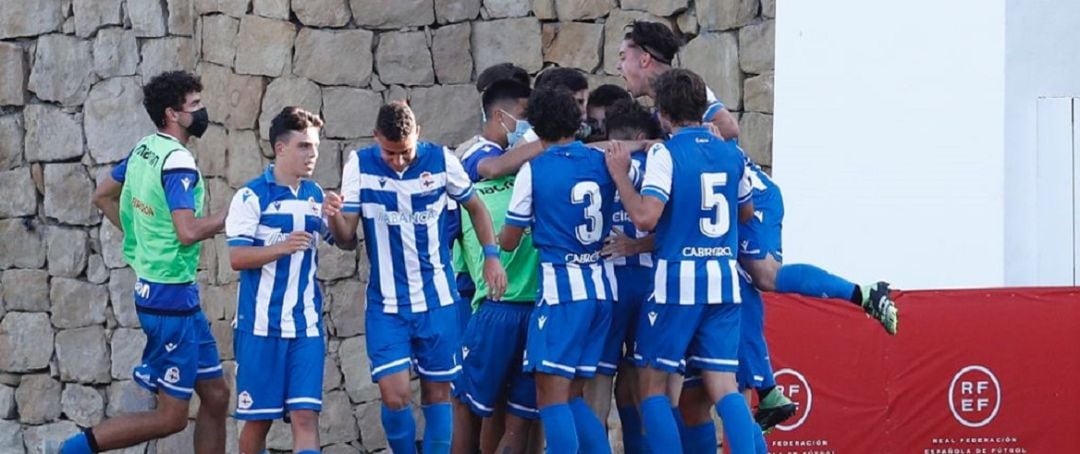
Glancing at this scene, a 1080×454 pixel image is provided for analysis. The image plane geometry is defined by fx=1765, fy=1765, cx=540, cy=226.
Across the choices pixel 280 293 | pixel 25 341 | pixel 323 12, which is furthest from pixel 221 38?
pixel 280 293

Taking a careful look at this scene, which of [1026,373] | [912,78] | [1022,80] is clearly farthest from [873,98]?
[1026,373]

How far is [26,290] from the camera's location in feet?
37.1

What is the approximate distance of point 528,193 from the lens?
291 inches

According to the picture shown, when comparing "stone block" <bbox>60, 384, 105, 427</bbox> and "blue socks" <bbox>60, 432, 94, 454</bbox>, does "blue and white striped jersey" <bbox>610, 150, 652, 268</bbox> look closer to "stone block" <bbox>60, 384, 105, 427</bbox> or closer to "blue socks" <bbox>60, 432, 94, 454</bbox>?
"blue socks" <bbox>60, 432, 94, 454</bbox>

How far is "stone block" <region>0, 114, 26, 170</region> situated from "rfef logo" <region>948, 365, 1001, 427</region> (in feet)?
20.2

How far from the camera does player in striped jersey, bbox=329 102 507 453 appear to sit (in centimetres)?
748

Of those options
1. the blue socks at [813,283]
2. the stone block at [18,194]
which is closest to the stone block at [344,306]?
the stone block at [18,194]

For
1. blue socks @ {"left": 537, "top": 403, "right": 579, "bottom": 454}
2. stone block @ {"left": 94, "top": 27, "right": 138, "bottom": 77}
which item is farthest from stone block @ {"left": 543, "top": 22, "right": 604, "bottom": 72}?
blue socks @ {"left": 537, "top": 403, "right": 579, "bottom": 454}

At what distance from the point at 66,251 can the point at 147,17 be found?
1592mm

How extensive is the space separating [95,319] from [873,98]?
5077 mm

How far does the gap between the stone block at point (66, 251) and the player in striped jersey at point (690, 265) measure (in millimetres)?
5009

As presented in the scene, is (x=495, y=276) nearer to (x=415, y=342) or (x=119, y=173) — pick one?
(x=415, y=342)

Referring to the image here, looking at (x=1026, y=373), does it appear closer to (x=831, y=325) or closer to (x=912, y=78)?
(x=831, y=325)

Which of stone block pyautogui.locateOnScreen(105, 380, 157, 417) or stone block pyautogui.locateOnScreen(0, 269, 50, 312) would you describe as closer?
stone block pyautogui.locateOnScreen(105, 380, 157, 417)
